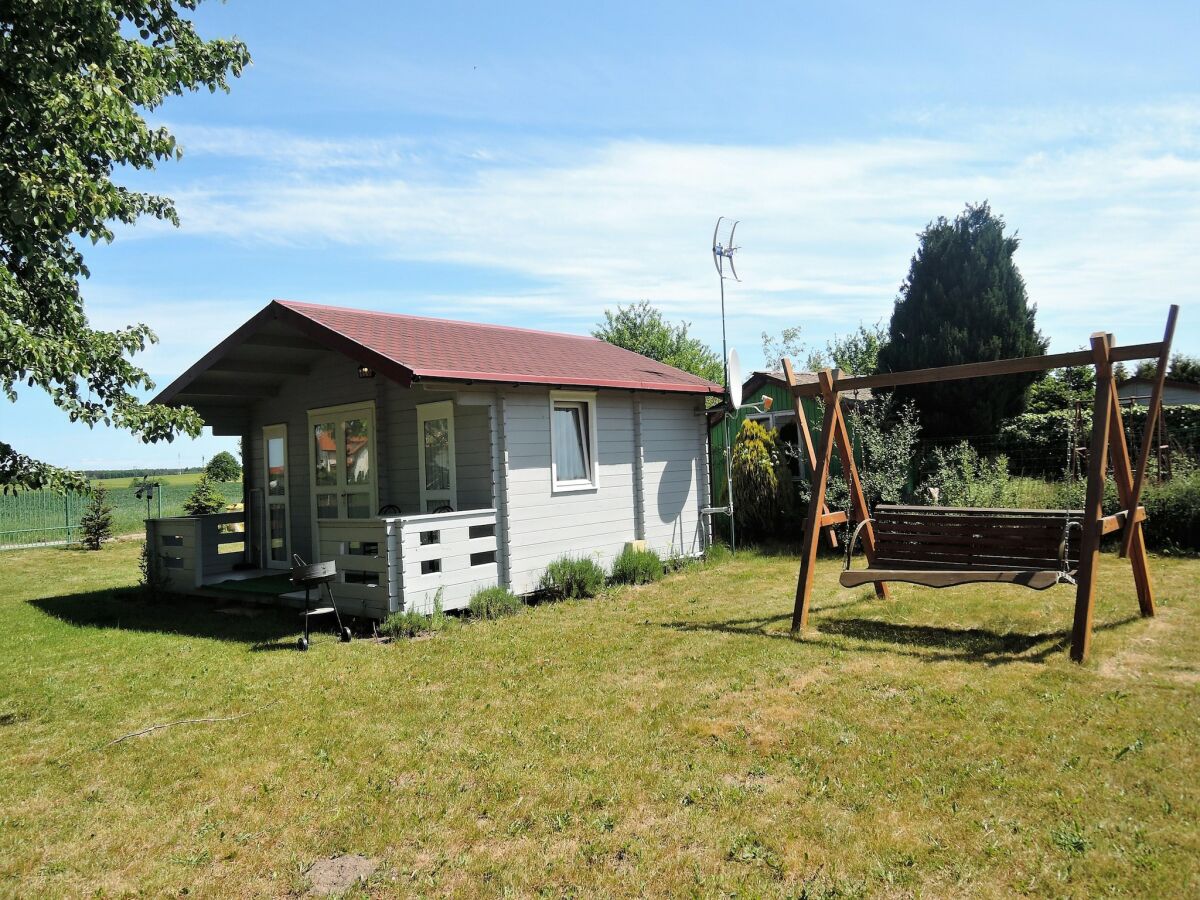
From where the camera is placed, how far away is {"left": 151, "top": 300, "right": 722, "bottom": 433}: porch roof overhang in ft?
27.6

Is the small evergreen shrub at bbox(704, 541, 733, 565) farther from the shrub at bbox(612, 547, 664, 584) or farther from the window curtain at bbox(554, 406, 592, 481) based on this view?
the window curtain at bbox(554, 406, 592, 481)

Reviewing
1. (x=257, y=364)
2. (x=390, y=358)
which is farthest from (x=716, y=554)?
(x=257, y=364)

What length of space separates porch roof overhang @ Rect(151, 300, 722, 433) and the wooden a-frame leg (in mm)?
5680

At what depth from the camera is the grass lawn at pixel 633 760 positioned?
323cm

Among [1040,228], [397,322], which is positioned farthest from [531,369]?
[1040,228]

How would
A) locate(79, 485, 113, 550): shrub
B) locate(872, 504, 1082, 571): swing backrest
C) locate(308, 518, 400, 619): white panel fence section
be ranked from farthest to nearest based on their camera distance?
locate(79, 485, 113, 550): shrub → locate(308, 518, 400, 619): white panel fence section → locate(872, 504, 1082, 571): swing backrest

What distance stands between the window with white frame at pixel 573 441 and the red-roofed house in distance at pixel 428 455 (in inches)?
0.8

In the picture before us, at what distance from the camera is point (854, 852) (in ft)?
10.7

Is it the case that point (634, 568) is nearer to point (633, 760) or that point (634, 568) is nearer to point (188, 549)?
point (633, 760)

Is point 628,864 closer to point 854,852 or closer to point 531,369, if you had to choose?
point 854,852

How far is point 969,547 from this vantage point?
23.6ft

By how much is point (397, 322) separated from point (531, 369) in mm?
2363

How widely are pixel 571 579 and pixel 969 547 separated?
459 cm

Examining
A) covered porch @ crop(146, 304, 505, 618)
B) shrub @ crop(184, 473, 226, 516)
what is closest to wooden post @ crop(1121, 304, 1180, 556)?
covered porch @ crop(146, 304, 505, 618)
